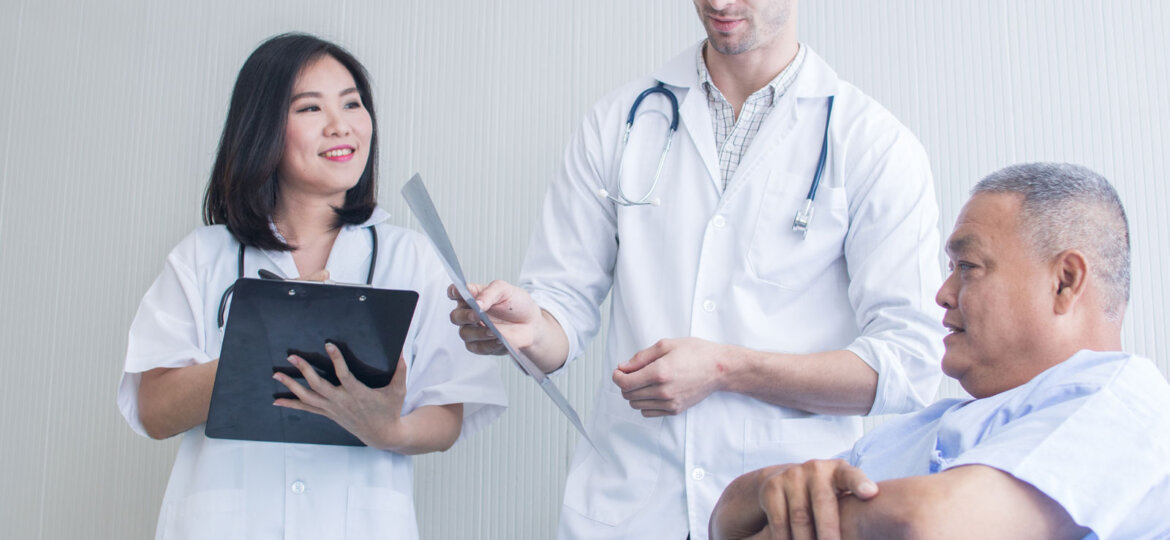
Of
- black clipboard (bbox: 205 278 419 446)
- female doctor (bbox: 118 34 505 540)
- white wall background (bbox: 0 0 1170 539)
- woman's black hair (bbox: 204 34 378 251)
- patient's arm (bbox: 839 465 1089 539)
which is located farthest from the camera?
white wall background (bbox: 0 0 1170 539)

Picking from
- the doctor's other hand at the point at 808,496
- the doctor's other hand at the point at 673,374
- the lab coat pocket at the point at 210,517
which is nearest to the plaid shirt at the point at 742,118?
the doctor's other hand at the point at 673,374

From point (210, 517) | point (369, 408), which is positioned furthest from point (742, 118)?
point (210, 517)

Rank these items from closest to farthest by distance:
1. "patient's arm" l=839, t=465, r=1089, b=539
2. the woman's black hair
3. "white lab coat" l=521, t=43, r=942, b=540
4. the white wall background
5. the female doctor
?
"patient's arm" l=839, t=465, r=1089, b=539, "white lab coat" l=521, t=43, r=942, b=540, the female doctor, the woman's black hair, the white wall background

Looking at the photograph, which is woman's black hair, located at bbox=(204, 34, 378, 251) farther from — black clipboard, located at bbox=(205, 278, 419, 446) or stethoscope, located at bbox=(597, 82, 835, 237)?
stethoscope, located at bbox=(597, 82, 835, 237)

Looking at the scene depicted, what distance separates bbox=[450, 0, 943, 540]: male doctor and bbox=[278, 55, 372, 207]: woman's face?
14.8 inches

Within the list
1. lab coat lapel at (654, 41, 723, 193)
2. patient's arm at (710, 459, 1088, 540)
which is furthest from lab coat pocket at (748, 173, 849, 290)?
patient's arm at (710, 459, 1088, 540)

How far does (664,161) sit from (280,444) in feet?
2.56

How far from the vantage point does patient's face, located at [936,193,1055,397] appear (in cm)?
106

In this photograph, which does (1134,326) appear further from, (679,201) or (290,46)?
(290,46)

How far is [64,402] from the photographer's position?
8.05 feet

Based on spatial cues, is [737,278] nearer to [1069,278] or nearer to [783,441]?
[783,441]

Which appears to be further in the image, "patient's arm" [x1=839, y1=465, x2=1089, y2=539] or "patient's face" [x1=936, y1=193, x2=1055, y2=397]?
"patient's face" [x1=936, y1=193, x2=1055, y2=397]

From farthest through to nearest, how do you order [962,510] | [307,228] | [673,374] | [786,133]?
[307,228] < [786,133] < [673,374] < [962,510]

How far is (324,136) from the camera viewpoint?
1781 millimetres
